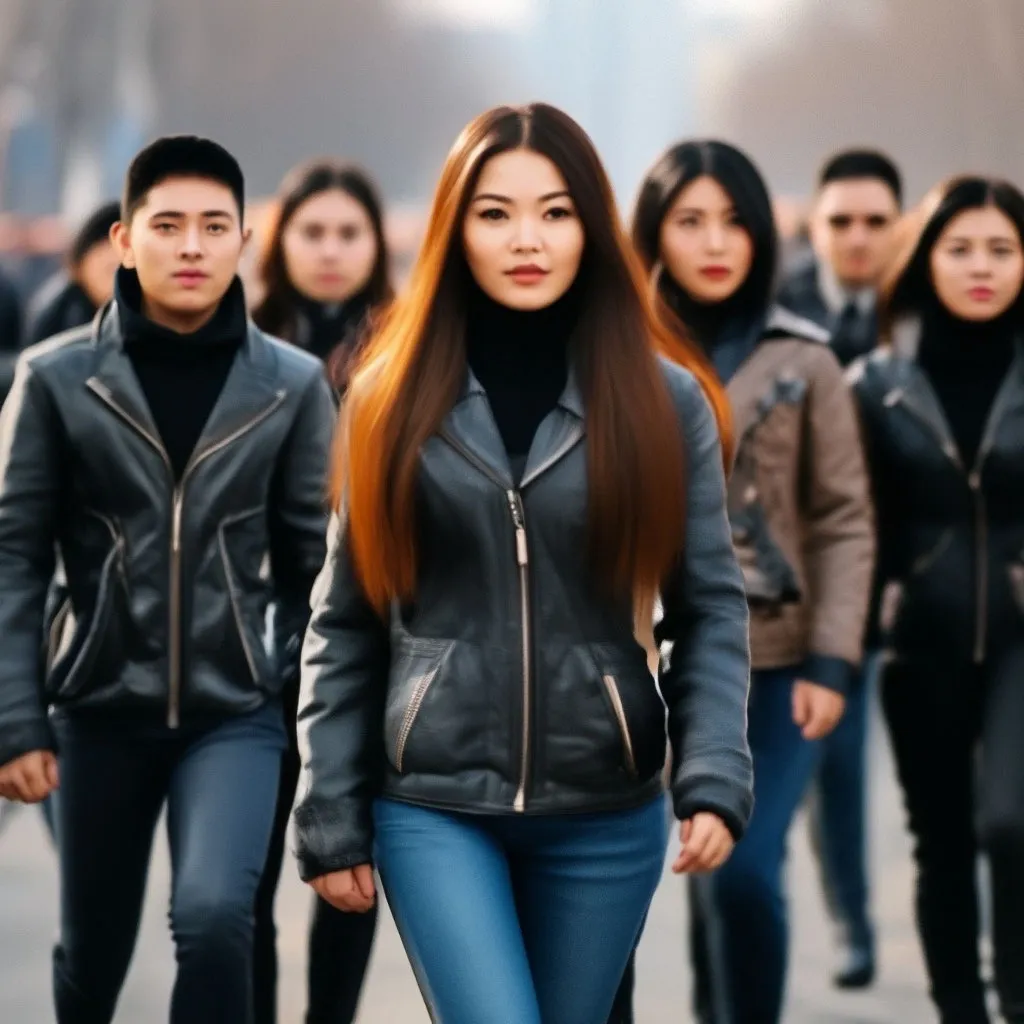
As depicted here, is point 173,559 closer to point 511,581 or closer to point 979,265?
point 511,581

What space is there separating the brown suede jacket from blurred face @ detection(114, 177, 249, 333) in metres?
1.19

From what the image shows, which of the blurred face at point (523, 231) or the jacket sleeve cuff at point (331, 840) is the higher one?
the blurred face at point (523, 231)

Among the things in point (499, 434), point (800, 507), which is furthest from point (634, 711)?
point (800, 507)

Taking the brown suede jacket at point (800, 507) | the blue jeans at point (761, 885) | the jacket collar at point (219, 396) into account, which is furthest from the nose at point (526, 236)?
the blue jeans at point (761, 885)

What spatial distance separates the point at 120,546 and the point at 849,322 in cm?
343

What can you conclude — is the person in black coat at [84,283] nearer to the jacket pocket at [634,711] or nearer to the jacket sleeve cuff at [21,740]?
the jacket sleeve cuff at [21,740]

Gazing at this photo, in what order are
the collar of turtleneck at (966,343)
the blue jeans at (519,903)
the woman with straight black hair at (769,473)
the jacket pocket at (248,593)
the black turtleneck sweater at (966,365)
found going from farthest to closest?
1. the collar of turtleneck at (966,343)
2. the black turtleneck sweater at (966,365)
3. the woman with straight black hair at (769,473)
4. the jacket pocket at (248,593)
5. the blue jeans at (519,903)

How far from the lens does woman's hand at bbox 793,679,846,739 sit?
18.1 feet

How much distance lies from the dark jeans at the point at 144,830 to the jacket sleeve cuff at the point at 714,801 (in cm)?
109

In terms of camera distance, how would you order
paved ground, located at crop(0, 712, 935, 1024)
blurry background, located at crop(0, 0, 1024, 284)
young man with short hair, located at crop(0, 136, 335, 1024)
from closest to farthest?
young man with short hair, located at crop(0, 136, 335, 1024), paved ground, located at crop(0, 712, 935, 1024), blurry background, located at crop(0, 0, 1024, 284)

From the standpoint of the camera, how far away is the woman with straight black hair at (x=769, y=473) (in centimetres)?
550

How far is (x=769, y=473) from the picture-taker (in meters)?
5.58

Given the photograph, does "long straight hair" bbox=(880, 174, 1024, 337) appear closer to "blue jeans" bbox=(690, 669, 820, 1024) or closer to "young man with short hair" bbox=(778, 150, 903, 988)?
"young man with short hair" bbox=(778, 150, 903, 988)

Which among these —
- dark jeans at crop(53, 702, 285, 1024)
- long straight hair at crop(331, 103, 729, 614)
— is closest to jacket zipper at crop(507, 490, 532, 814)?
long straight hair at crop(331, 103, 729, 614)
